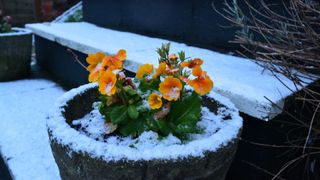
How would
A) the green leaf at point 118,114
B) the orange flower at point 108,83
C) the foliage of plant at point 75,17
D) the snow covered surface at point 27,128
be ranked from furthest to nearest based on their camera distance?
1. the foliage of plant at point 75,17
2. the snow covered surface at point 27,128
3. the green leaf at point 118,114
4. the orange flower at point 108,83

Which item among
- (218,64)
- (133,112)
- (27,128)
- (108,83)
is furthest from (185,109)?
(27,128)

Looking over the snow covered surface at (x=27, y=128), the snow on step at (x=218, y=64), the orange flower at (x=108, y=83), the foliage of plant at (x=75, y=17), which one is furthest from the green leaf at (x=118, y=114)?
the foliage of plant at (x=75, y=17)

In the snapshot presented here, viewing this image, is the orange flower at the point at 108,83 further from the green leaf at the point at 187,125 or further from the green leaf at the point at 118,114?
the green leaf at the point at 187,125

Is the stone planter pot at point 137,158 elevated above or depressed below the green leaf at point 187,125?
below

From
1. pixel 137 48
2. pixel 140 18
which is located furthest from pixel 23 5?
pixel 137 48

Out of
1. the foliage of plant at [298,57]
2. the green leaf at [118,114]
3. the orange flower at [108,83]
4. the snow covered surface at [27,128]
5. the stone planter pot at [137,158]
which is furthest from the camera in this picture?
the snow covered surface at [27,128]

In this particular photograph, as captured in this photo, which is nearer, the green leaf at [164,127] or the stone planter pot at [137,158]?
the stone planter pot at [137,158]

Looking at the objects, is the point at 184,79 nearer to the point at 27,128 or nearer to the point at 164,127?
the point at 164,127

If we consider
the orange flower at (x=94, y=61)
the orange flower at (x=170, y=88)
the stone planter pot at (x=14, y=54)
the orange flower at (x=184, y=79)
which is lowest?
the stone planter pot at (x=14, y=54)
